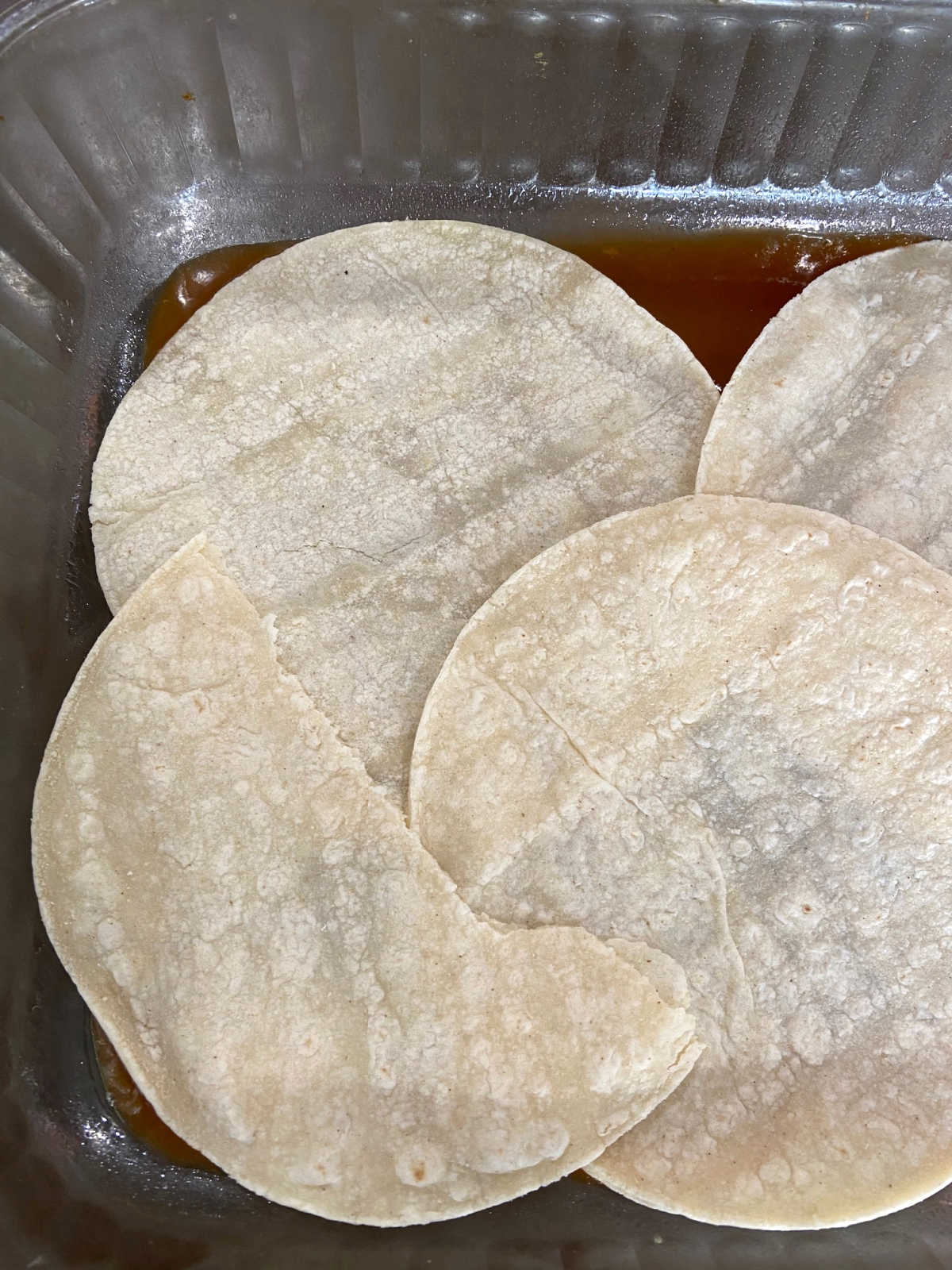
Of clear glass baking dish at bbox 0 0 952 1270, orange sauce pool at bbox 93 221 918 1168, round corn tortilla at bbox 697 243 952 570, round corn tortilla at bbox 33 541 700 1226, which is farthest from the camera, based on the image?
orange sauce pool at bbox 93 221 918 1168

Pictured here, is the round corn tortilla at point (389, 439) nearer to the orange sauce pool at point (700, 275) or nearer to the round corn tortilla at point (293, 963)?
the round corn tortilla at point (293, 963)

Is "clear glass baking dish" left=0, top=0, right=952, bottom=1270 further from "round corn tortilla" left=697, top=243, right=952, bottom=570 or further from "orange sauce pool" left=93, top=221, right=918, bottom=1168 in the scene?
"round corn tortilla" left=697, top=243, right=952, bottom=570

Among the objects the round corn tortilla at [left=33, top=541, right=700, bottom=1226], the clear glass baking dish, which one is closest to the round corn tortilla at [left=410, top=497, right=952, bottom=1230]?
the round corn tortilla at [left=33, top=541, right=700, bottom=1226]

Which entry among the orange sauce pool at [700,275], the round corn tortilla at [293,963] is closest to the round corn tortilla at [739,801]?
the round corn tortilla at [293,963]

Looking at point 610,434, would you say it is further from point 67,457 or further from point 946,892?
point 67,457

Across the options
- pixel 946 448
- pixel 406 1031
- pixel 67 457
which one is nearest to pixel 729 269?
pixel 946 448

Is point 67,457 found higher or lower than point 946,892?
higher
